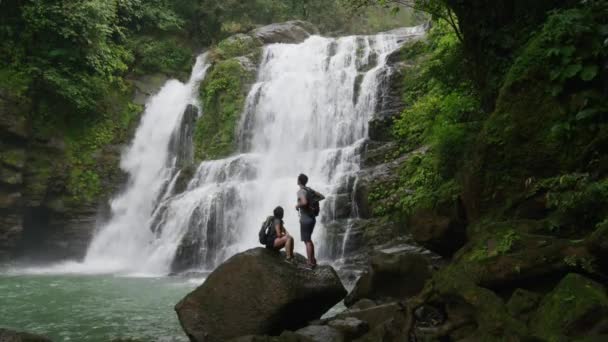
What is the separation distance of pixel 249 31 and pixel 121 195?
42.7 ft

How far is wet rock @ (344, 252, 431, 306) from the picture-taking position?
9375mm

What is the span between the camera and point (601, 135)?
6.00 meters

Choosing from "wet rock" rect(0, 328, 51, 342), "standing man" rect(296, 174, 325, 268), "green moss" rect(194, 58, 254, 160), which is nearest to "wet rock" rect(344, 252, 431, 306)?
"standing man" rect(296, 174, 325, 268)

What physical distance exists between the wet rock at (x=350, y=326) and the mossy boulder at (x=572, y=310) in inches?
124

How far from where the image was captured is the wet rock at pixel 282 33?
28750mm

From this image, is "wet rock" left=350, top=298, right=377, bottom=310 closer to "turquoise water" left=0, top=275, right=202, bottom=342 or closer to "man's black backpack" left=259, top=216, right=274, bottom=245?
"man's black backpack" left=259, top=216, right=274, bottom=245

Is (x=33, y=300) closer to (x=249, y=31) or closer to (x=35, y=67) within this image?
(x=35, y=67)

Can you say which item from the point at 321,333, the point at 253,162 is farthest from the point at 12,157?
the point at 321,333

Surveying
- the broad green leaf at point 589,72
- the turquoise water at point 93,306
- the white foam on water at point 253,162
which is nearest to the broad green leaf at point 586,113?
the broad green leaf at point 589,72

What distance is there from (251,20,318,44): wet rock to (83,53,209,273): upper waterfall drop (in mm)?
3896

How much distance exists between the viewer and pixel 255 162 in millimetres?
20250

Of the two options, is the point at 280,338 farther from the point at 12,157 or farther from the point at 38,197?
the point at 12,157

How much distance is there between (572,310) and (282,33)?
26.5 metres

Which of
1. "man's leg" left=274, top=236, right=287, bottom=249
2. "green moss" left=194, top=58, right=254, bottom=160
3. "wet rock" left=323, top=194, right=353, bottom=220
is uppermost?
"green moss" left=194, top=58, right=254, bottom=160
